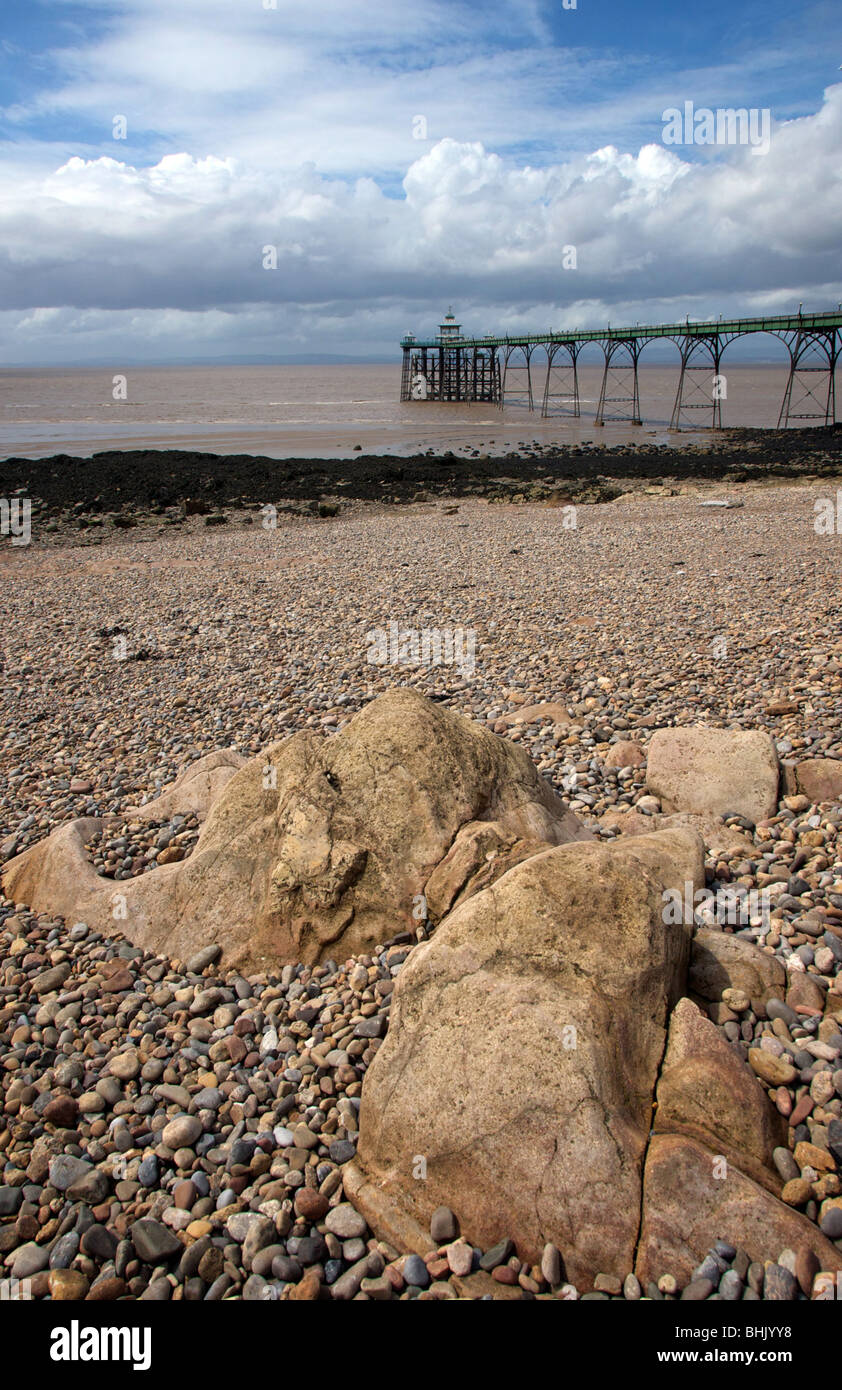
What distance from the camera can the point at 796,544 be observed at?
16.2m

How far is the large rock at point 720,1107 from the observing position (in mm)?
3047

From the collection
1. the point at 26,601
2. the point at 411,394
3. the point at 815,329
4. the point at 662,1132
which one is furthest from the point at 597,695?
the point at 411,394

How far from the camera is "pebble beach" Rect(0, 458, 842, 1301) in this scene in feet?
10.4

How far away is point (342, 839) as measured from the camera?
182 inches

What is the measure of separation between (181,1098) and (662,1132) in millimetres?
2325

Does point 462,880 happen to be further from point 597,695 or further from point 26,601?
point 26,601

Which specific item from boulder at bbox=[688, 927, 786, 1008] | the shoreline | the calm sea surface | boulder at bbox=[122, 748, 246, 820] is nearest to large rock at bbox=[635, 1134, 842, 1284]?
boulder at bbox=[688, 927, 786, 1008]

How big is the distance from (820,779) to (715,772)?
30.1 inches

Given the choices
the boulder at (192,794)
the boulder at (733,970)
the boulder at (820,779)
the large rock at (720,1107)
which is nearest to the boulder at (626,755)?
the boulder at (820,779)

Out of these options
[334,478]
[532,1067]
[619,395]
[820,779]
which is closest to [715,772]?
[820,779]

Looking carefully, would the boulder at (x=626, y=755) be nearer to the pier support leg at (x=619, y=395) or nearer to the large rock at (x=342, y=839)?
the large rock at (x=342, y=839)

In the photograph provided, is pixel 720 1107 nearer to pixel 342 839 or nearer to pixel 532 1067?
pixel 532 1067

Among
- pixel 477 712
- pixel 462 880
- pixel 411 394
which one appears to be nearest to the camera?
pixel 462 880

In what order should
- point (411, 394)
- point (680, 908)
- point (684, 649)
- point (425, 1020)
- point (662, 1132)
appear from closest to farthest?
1. point (662, 1132)
2. point (425, 1020)
3. point (680, 908)
4. point (684, 649)
5. point (411, 394)
